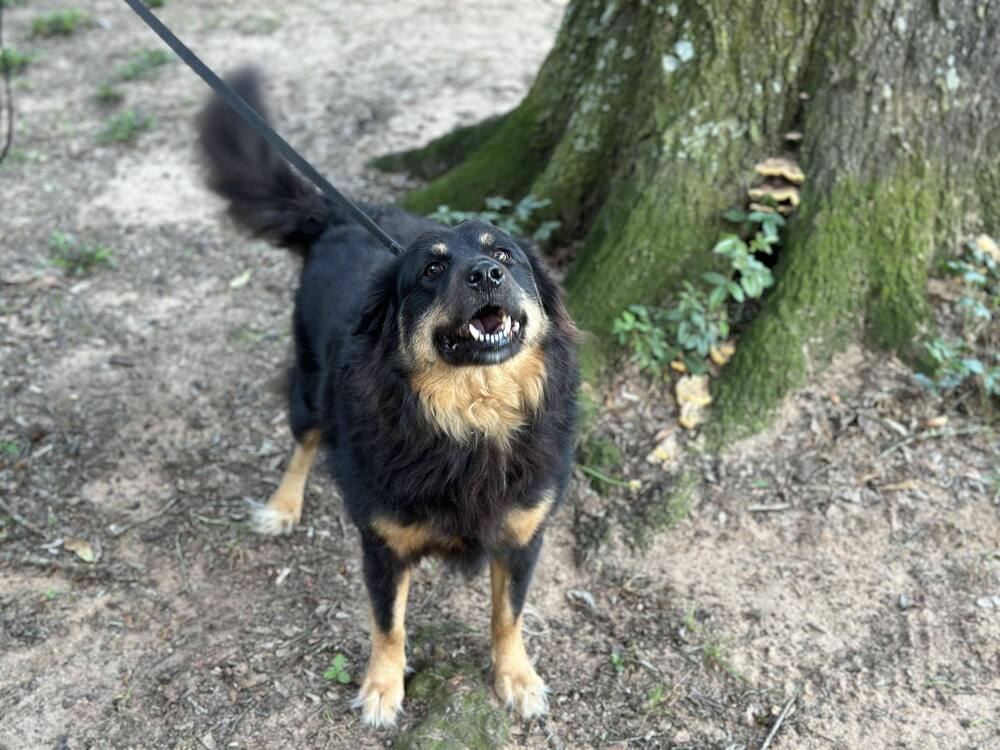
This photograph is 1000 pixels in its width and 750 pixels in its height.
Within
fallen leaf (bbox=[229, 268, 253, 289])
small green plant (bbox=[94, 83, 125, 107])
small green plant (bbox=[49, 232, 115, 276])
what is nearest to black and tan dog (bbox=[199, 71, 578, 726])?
fallen leaf (bbox=[229, 268, 253, 289])

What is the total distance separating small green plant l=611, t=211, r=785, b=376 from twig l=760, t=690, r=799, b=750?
5.23 feet

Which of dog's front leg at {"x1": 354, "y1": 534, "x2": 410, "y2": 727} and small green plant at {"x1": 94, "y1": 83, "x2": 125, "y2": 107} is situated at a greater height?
dog's front leg at {"x1": 354, "y1": 534, "x2": 410, "y2": 727}

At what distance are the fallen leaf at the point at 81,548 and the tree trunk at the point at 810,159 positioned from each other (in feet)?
8.14

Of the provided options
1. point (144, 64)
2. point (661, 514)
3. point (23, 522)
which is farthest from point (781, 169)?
point (144, 64)

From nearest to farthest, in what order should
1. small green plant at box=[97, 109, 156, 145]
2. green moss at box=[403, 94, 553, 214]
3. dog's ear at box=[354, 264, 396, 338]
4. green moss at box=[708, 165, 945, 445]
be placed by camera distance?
dog's ear at box=[354, 264, 396, 338], green moss at box=[708, 165, 945, 445], green moss at box=[403, 94, 553, 214], small green plant at box=[97, 109, 156, 145]

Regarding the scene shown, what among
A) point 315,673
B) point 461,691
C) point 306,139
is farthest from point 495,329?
point 306,139

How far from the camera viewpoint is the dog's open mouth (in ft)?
9.78

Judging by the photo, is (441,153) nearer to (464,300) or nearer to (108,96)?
(108,96)

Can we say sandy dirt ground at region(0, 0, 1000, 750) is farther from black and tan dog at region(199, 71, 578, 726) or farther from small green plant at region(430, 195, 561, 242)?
small green plant at region(430, 195, 561, 242)

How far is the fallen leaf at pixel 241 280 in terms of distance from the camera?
6.04 metres

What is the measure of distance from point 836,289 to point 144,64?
7097 millimetres

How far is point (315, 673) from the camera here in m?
3.62

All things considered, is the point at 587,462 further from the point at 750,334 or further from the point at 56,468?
the point at 56,468

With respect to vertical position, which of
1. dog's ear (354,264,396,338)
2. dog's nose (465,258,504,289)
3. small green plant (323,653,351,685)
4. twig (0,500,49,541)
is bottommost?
twig (0,500,49,541)
